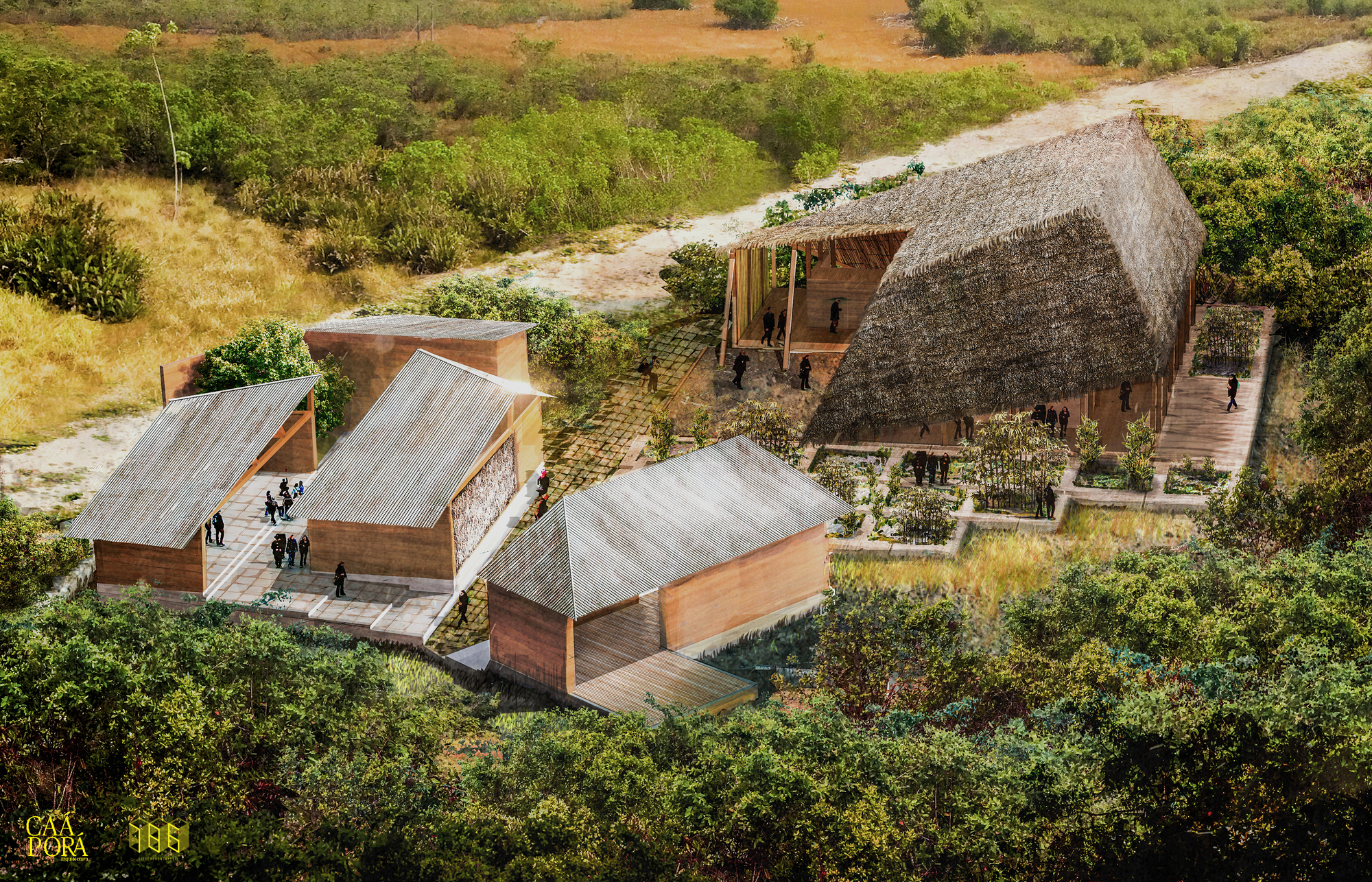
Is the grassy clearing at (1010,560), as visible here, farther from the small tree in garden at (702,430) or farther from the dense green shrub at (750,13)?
the dense green shrub at (750,13)

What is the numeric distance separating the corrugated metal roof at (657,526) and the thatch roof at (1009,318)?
15.9 feet

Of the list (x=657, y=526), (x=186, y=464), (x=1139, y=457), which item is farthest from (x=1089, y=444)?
(x=186, y=464)

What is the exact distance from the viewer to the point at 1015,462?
31.8 meters

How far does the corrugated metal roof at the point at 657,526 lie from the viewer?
27594 mm

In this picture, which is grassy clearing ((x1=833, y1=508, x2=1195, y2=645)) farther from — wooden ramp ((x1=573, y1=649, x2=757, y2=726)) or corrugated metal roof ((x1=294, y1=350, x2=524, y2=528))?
corrugated metal roof ((x1=294, y1=350, x2=524, y2=528))

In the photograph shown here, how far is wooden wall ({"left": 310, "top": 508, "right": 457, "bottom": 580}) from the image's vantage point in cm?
3150

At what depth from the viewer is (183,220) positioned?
5166 centimetres

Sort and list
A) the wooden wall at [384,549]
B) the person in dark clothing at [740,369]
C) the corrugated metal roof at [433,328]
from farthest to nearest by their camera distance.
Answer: the person in dark clothing at [740,369] < the corrugated metal roof at [433,328] < the wooden wall at [384,549]

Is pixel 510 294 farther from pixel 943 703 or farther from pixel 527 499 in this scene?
pixel 943 703

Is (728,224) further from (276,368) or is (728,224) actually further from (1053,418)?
(1053,418)

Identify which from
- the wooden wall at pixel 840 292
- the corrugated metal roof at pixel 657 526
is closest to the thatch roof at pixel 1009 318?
the wooden wall at pixel 840 292

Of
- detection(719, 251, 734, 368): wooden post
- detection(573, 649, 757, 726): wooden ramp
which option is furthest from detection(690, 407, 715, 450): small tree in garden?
detection(573, 649, 757, 726): wooden ramp

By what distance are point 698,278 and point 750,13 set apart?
126ft

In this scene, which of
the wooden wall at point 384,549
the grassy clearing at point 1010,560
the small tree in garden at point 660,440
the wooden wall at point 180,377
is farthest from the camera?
the wooden wall at point 180,377
